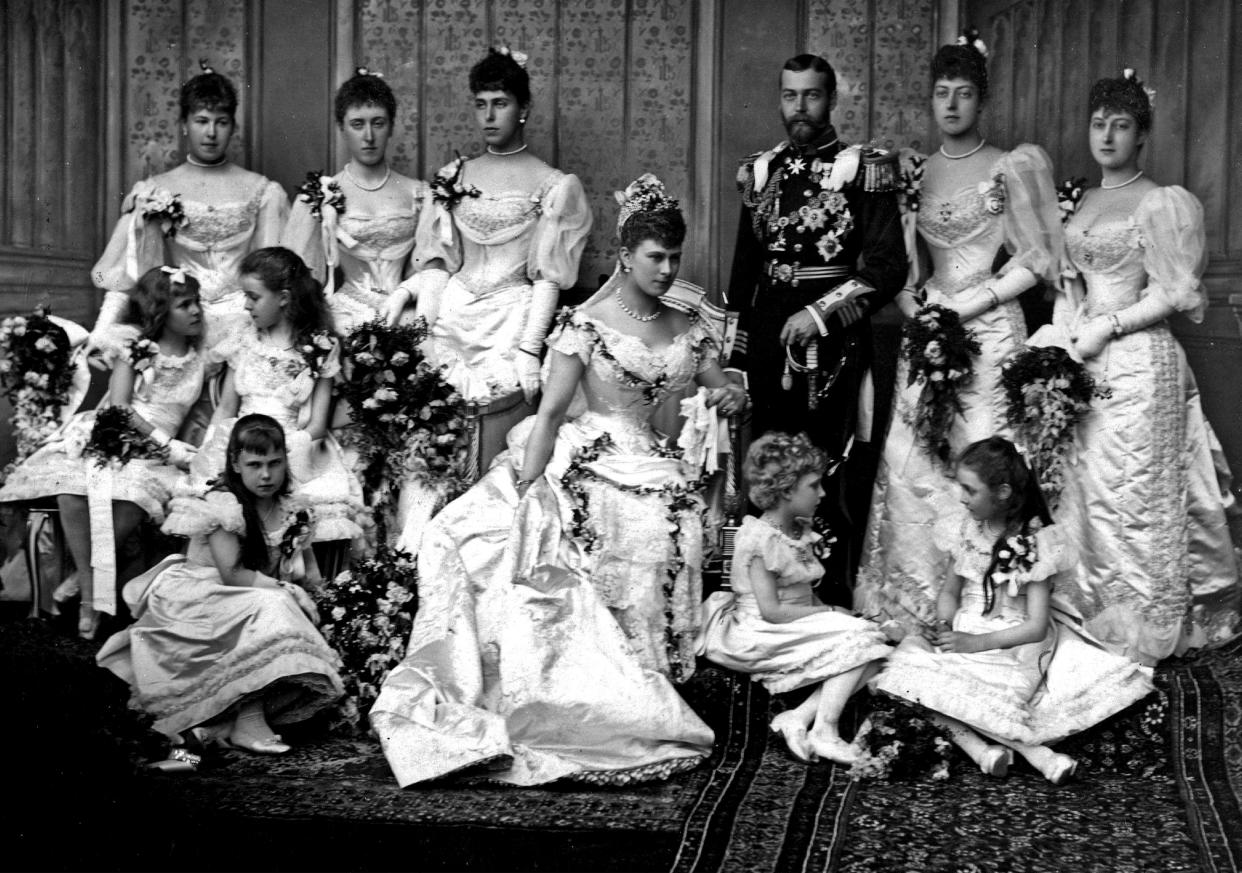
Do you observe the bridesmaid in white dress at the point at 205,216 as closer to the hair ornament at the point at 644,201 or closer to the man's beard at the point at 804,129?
the hair ornament at the point at 644,201

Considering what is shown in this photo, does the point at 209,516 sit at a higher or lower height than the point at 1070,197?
lower

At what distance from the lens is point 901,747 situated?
4.86 metres

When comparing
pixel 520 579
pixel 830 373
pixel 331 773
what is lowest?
pixel 331 773

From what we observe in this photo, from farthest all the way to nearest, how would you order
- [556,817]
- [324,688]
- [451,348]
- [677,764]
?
[451,348]
[324,688]
[677,764]
[556,817]

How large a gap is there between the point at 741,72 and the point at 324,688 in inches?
141

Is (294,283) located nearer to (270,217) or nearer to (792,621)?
(270,217)

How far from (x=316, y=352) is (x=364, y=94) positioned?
1.21m

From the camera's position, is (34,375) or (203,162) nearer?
(34,375)

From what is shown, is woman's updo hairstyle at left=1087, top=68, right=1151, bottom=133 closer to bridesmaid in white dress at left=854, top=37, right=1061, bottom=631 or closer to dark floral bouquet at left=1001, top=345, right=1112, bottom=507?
bridesmaid in white dress at left=854, top=37, right=1061, bottom=631

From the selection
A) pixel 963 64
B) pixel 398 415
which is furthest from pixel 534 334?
pixel 963 64

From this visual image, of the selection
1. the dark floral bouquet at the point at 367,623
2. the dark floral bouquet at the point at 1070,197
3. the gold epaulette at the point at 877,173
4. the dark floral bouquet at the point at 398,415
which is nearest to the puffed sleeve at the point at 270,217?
the dark floral bouquet at the point at 398,415

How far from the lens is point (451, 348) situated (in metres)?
6.54

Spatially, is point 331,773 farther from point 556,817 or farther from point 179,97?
point 179,97

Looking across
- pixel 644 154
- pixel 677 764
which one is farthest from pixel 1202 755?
pixel 644 154
